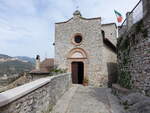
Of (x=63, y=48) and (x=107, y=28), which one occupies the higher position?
(x=107, y=28)

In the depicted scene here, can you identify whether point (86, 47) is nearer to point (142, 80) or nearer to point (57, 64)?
point (57, 64)

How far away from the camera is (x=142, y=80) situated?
5.78 meters

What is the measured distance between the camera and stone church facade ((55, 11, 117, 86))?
11.7 m

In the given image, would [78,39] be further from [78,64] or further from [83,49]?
[78,64]

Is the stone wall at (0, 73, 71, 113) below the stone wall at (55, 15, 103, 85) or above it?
below

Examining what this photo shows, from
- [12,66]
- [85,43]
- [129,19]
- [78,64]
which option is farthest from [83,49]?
[12,66]

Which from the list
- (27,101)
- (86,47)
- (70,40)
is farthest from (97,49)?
(27,101)

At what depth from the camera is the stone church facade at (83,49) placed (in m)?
11.7

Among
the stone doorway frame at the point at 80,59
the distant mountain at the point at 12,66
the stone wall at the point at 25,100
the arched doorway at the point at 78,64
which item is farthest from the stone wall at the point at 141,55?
the distant mountain at the point at 12,66

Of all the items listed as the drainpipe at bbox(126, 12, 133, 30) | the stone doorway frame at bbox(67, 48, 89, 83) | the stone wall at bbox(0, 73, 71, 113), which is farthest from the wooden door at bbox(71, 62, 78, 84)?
the stone wall at bbox(0, 73, 71, 113)

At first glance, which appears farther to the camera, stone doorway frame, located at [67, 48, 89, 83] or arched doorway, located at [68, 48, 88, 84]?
arched doorway, located at [68, 48, 88, 84]

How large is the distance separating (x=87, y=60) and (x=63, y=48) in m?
2.57

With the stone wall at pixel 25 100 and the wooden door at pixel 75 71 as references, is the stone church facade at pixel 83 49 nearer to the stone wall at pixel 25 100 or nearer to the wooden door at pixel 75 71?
the wooden door at pixel 75 71

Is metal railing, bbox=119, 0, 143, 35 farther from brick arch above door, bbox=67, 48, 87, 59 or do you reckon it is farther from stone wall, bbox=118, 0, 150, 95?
brick arch above door, bbox=67, 48, 87, 59
